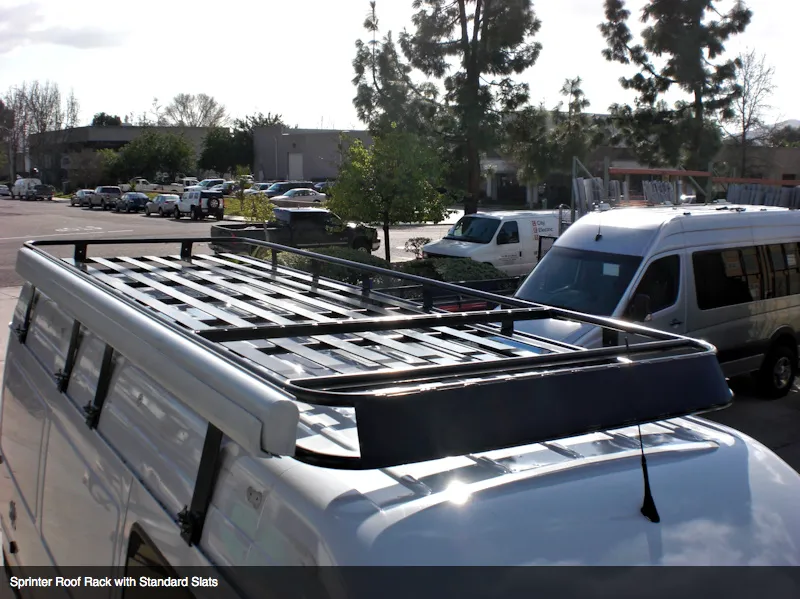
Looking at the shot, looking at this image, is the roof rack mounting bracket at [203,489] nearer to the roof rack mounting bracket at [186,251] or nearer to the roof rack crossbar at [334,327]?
the roof rack crossbar at [334,327]

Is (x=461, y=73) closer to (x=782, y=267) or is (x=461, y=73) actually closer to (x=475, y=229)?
(x=475, y=229)

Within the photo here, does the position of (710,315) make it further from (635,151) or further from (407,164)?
(635,151)

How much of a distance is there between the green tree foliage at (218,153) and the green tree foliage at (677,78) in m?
59.3

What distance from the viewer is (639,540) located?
1.67 m

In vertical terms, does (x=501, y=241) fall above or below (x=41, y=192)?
below

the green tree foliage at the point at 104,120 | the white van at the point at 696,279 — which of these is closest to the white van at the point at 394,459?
the white van at the point at 696,279

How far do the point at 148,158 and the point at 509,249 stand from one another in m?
67.9

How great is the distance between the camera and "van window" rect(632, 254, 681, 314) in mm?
8656

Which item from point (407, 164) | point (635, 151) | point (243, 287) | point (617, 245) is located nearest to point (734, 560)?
point (243, 287)

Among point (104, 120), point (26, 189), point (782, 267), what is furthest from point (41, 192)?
point (782, 267)

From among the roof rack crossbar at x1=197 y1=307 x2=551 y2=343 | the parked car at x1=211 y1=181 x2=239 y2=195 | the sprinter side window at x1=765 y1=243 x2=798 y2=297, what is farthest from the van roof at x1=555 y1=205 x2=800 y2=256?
the parked car at x1=211 y1=181 x2=239 y2=195

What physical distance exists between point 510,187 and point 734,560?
6295 cm

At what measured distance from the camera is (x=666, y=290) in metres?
8.85

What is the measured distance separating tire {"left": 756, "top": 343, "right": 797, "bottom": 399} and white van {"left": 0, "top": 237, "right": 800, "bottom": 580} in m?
8.20
